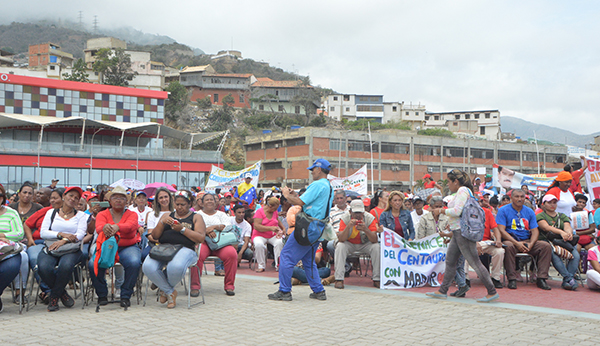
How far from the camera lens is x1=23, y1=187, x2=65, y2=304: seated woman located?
752 cm

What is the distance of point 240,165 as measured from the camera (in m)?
73.8

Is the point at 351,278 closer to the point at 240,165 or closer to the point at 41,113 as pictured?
the point at 41,113

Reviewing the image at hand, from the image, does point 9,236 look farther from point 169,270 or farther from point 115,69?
point 115,69

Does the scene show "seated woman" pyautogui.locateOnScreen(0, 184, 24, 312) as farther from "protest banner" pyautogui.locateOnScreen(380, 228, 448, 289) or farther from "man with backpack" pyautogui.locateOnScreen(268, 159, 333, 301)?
"protest banner" pyautogui.locateOnScreen(380, 228, 448, 289)

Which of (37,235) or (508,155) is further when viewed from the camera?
(508,155)

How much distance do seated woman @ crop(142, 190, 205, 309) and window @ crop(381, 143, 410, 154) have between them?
58.3 metres

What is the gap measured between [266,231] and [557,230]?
19.5 feet

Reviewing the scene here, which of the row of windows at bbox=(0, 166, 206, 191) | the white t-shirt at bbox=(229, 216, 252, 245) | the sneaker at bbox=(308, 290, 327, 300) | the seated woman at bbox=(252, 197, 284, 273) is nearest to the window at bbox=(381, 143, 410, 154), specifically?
the row of windows at bbox=(0, 166, 206, 191)

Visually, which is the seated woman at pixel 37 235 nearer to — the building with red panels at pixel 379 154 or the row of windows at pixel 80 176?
the row of windows at pixel 80 176

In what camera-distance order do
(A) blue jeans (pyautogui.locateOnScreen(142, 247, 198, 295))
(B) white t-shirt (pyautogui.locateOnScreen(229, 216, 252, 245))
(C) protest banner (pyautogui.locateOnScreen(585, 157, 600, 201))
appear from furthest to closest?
(C) protest banner (pyautogui.locateOnScreen(585, 157, 600, 201)) → (B) white t-shirt (pyautogui.locateOnScreen(229, 216, 252, 245)) → (A) blue jeans (pyautogui.locateOnScreen(142, 247, 198, 295))

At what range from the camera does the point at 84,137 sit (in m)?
51.8

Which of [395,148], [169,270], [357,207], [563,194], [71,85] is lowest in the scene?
[169,270]

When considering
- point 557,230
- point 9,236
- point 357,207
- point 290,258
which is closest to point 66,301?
point 9,236

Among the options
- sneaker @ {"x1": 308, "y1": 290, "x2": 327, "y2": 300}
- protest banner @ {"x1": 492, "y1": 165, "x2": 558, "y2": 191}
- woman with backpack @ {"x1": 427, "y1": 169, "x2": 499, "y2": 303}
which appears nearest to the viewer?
woman with backpack @ {"x1": 427, "y1": 169, "x2": 499, "y2": 303}
